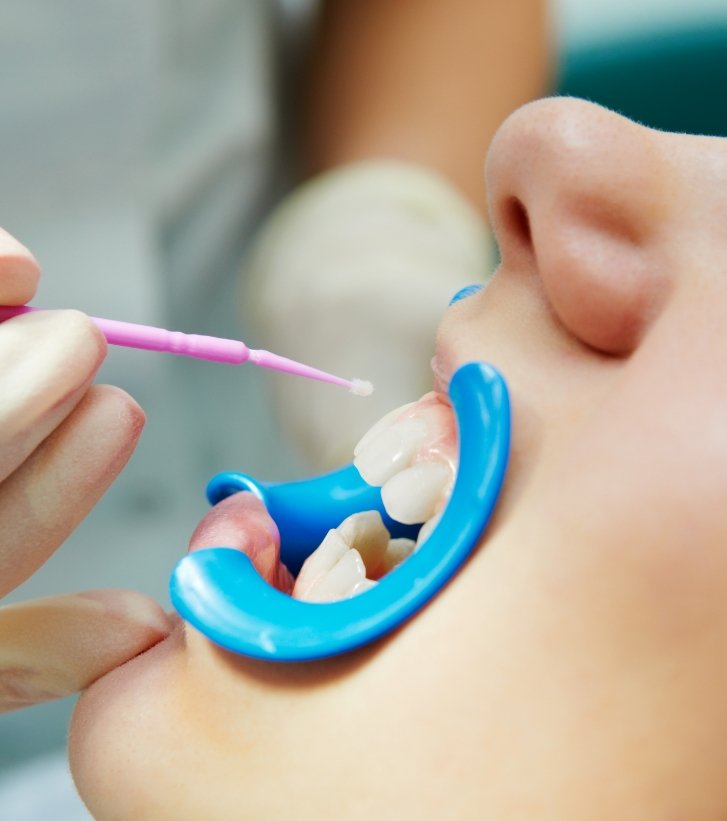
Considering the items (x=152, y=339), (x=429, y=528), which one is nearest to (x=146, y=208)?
(x=152, y=339)

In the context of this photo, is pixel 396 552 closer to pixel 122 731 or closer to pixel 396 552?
pixel 396 552

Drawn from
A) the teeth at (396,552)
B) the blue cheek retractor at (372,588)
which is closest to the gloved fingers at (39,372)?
the blue cheek retractor at (372,588)

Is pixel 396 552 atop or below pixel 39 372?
below

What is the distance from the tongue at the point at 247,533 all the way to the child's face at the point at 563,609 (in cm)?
7

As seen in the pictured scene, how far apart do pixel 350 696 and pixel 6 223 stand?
98 centimetres

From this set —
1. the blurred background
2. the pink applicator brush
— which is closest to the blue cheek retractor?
the pink applicator brush

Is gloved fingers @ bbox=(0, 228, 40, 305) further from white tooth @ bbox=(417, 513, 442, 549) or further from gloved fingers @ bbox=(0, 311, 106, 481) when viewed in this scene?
white tooth @ bbox=(417, 513, 442, 549)

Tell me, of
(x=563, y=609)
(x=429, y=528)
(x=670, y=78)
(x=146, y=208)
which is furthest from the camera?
(x=670, y=78)

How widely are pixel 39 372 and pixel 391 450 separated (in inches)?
7.7

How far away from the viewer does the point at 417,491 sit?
58cm

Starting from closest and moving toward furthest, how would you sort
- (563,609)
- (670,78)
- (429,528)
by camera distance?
(563,609)
(429,528)
(670,78)

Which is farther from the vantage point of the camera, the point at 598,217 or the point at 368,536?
the point at 368,536

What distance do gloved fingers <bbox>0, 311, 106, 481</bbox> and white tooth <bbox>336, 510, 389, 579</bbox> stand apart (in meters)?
0.18

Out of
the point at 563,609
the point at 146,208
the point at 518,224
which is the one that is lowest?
the point at 146,208
